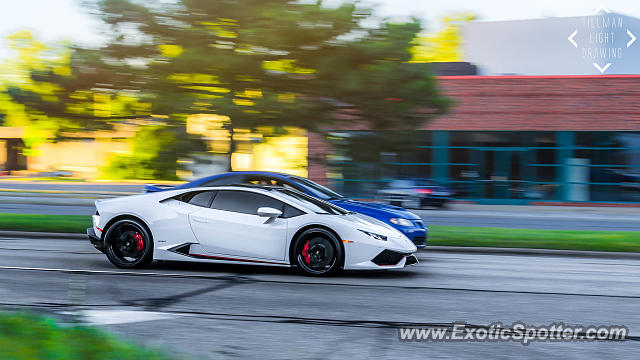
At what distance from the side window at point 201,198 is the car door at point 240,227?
0.09m

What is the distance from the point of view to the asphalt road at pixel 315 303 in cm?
558

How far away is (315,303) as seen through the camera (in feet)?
24.3

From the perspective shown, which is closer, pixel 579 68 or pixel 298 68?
pixel 298 68

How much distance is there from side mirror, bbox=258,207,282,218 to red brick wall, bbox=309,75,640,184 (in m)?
23.8

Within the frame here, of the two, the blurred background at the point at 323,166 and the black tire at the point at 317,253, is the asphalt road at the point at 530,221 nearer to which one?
the blurred background at the point at 323,166

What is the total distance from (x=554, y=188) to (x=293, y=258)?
2670 cm

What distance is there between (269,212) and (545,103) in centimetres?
2629

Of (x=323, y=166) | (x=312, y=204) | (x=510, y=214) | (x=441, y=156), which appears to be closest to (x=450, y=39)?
(x=441, y=156)

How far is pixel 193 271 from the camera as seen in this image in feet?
31.6

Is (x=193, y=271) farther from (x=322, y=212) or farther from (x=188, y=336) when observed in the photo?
(x=188, y=336)

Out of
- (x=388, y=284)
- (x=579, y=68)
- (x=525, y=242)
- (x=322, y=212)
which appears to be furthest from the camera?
(x=579, y=68)

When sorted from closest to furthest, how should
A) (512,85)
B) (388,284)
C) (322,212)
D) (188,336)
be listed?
(188,336) → (388,284) → (322,212) → (512,85)

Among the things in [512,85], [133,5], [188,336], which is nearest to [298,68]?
[133,5]

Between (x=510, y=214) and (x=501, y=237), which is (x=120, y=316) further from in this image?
(x=510, y=214)
